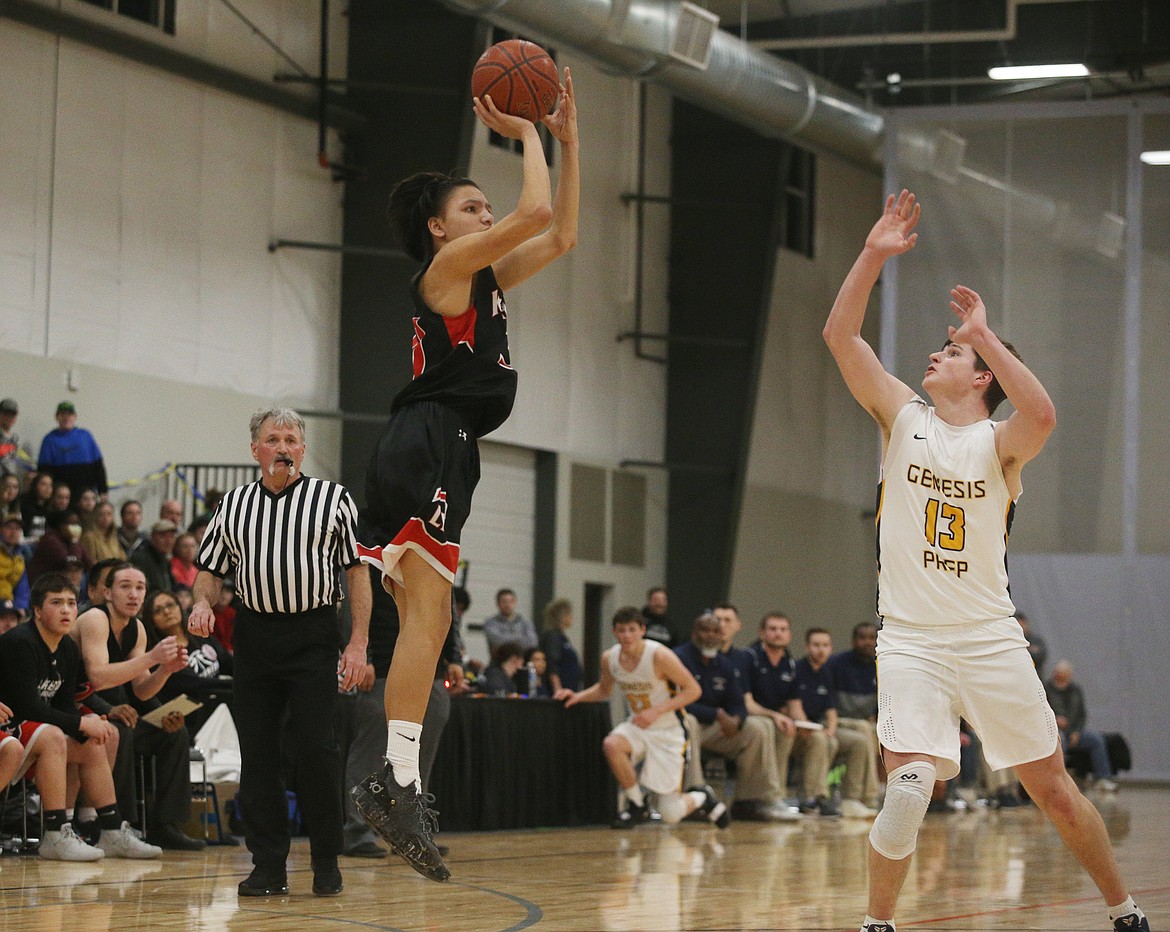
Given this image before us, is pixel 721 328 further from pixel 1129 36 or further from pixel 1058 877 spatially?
pixel 1058 877

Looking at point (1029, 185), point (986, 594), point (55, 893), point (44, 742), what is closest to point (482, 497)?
point (1029, 185)

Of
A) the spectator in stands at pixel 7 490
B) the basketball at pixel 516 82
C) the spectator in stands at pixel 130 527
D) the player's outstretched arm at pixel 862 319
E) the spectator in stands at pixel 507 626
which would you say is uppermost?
the basketball at pixel 516 82

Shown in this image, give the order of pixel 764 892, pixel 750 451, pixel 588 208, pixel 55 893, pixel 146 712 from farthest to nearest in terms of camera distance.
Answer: pixel 750 451, pixel 588 208, pixel 146 712, pixel 764 892, pixel 55 893

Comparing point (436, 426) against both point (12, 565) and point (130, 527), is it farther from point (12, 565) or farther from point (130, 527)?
point (130, 527)

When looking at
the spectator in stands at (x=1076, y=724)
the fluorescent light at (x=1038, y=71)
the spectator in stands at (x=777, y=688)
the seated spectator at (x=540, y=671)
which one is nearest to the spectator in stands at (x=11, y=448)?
the seated spectator at (x=540, y=671)

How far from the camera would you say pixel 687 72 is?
15789mm

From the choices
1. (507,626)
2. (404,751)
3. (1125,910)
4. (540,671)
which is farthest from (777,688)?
(404,751)

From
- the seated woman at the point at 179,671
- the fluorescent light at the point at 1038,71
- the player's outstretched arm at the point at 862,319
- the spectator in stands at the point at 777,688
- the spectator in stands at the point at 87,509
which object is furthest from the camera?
the fluorescent light at the point at 1038,71

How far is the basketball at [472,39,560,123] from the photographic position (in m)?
4.60

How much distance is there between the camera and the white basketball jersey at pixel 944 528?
4.68 meters

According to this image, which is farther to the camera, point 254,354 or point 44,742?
point 254,354

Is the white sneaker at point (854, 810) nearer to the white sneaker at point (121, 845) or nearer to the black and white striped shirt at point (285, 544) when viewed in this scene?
the white sneaker at point (121, 845)

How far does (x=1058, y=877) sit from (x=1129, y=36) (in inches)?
521

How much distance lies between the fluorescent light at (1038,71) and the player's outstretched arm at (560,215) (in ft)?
47.9
